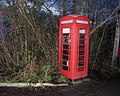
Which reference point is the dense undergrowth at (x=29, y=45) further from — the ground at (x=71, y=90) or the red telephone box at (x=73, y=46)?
the ground at (x=71, y=90)

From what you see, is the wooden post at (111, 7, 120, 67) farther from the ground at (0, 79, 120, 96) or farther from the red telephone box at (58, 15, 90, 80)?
the red telephone box at (58, 15, 90, 80)

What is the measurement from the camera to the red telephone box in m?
5.58

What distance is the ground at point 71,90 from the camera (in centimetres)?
499

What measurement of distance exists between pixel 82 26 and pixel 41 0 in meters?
1.81

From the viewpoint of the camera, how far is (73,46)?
561 cm

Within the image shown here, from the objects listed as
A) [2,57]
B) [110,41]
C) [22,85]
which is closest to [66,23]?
[22,85]

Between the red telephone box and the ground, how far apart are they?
1.46 feet

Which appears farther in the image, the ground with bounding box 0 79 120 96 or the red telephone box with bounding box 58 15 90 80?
the red telephone box with bounding box 58 15 90 80

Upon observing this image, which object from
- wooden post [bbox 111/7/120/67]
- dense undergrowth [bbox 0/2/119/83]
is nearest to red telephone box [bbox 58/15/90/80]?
dense undergrowth [bbox 0/2/119/83]

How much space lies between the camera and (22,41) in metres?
6.54

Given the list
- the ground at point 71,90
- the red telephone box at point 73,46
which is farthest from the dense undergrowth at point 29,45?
the ground at point 71,90

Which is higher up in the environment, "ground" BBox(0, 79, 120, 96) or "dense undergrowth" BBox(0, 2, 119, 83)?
"dense undergrowth" BBox(0, 2, 119, 83)

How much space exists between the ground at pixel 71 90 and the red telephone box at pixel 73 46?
44 cm

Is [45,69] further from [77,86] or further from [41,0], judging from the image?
[41,0]
